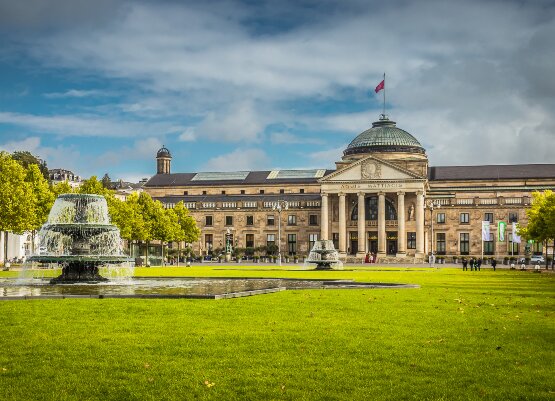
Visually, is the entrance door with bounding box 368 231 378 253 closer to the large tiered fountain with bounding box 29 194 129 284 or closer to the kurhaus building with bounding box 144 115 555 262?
the kurhaus building with bounding box 144 115 555 262

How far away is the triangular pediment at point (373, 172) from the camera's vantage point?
4988 inches

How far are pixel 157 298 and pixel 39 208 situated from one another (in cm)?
5019

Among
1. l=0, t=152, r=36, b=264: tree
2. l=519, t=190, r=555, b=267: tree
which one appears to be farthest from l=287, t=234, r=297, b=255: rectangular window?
l=0, t=152, r=36, b=264: tree

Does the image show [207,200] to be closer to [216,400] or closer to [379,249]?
[379,249]

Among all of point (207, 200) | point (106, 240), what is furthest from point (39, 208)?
point (207, 200)

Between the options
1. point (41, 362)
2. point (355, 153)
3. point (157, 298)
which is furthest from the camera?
point (355, 153)

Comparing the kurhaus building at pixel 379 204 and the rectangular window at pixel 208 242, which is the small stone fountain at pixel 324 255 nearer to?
the kurhaus building at pixel 379 204

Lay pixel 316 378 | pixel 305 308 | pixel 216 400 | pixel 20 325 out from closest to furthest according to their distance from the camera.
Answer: pixel 216 400, pixel 316 378, pixel 20 325, pixel 305 308

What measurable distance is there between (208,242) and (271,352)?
130 m

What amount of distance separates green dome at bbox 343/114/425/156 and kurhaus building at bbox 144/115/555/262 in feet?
0.67

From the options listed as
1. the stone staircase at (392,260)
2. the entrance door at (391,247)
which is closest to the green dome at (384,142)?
the entrance door at (391,247)

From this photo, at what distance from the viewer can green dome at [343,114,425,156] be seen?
137875 millimetres

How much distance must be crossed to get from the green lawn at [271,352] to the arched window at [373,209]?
10934 centimetres

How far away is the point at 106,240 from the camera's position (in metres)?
42.4
